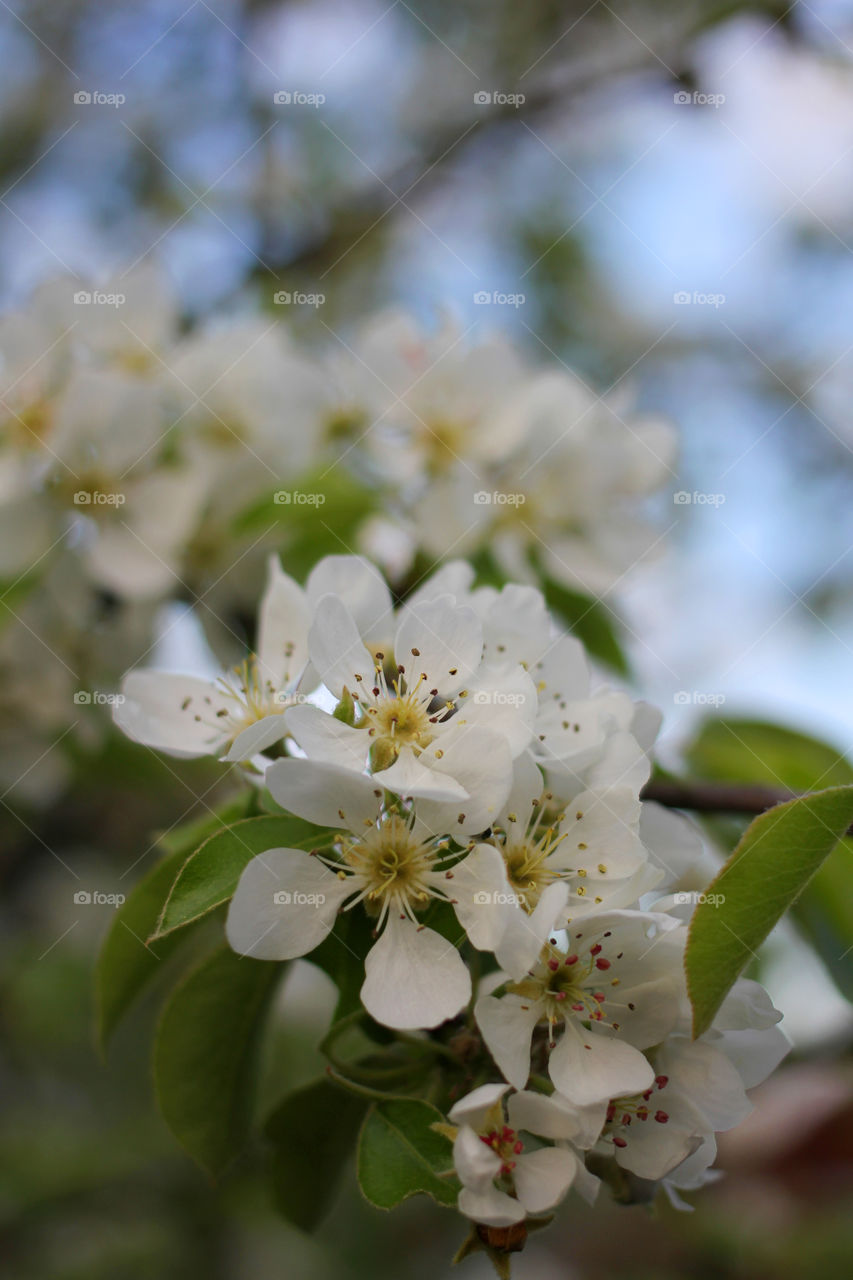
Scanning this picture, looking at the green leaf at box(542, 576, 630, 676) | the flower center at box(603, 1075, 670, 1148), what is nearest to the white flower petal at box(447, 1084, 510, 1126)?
the flower center at box(603, 1075, 670, 1148)

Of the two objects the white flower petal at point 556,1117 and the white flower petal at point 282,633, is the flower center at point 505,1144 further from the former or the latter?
the white flower petal at point 282,633

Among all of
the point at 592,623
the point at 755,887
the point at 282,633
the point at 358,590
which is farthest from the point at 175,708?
the point at 592,623

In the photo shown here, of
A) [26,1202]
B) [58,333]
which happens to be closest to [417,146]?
[58,333]

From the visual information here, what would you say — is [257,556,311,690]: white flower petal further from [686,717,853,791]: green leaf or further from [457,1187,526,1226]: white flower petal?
[686,717,853,791]: green leaf

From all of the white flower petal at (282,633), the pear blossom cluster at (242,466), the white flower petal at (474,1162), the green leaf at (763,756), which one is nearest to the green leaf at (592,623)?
the pear blossom cluster at (242,466)

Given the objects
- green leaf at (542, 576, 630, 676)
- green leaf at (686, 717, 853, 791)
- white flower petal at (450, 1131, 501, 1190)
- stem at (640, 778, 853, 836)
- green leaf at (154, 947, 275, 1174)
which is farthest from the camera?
green leaf at (542, 576, 630, 676)

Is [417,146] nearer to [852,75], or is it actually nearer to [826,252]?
[852,75]

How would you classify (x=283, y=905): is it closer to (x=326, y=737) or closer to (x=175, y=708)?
(x=326, y=737)
